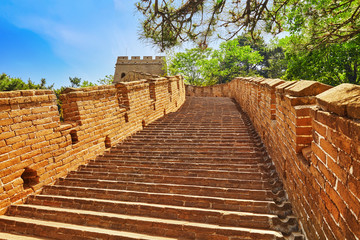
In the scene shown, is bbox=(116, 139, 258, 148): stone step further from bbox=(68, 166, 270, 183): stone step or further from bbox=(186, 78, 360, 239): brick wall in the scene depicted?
bbox=(186, 78, 360, 239): brick wall

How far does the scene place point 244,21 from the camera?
5328 mm

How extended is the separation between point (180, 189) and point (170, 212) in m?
0.42

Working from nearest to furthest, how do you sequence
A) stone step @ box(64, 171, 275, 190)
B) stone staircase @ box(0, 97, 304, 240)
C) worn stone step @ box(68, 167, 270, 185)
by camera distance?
stone staircase @ box(0, 97, 304, 240)
stone step @ box(64, 171, 275, 190)
worn stone step @ box(68, 167, 270, 185)

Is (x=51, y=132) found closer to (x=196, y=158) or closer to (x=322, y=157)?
(x=196, y=158)

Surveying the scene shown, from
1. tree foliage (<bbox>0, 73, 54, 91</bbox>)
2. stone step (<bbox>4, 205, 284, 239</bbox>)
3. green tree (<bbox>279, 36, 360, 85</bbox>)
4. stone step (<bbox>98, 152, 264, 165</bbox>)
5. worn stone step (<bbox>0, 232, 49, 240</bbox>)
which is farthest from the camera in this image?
tree foliage (<bbox>0, 73, 54, 91</bbox>)

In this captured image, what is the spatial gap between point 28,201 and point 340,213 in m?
3.61

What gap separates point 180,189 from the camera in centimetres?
285

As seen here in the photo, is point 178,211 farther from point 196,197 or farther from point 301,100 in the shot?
point 301,100

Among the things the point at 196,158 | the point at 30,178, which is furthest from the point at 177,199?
the point at 30,178

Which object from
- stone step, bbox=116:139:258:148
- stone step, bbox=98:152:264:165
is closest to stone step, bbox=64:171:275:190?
stone step, bbox=98:152:264:165

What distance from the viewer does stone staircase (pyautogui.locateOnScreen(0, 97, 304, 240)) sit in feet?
7.27

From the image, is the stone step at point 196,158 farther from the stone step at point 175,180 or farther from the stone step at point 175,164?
the stone step at point 175,180

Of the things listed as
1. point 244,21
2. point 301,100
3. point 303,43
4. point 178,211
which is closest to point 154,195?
point 178,211

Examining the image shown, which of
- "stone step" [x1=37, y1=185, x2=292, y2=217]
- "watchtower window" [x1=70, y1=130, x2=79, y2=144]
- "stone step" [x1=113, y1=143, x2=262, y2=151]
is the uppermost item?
"watchtower window" [x1=70, y1=130, x2=79, y2=144]
